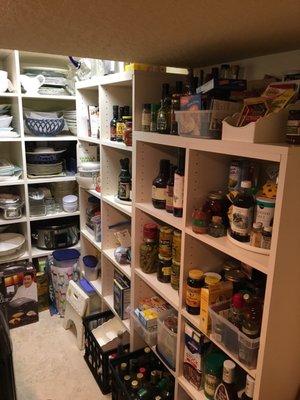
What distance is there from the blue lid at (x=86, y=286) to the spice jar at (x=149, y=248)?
Result: 31.3 inches

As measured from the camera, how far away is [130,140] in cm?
164

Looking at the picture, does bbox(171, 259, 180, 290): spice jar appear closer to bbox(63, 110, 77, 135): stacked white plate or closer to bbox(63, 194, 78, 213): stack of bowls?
bbox(63, 194, 78, 213): stack of bowls

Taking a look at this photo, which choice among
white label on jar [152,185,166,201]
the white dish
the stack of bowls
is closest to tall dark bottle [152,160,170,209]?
Result: white label on jar [152,185,166,201]

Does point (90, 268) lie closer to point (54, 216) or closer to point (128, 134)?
point (54, 216)

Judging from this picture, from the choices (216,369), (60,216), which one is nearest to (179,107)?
(216,369)

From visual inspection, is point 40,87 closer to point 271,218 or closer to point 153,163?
point 153,163

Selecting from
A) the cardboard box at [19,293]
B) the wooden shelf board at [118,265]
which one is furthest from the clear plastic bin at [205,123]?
the cardboard box at [19,293]

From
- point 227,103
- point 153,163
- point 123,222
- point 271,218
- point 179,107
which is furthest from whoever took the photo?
point 123,222

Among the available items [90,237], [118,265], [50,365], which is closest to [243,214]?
[118,265]

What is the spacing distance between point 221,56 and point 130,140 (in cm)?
56

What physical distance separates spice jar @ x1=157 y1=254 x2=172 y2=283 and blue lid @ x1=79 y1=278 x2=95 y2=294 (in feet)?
2.92

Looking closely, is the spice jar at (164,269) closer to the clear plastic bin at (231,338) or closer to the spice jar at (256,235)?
the clear plastic bin at (231,338)

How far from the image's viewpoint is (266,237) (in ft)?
3.22

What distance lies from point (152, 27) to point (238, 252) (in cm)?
70
